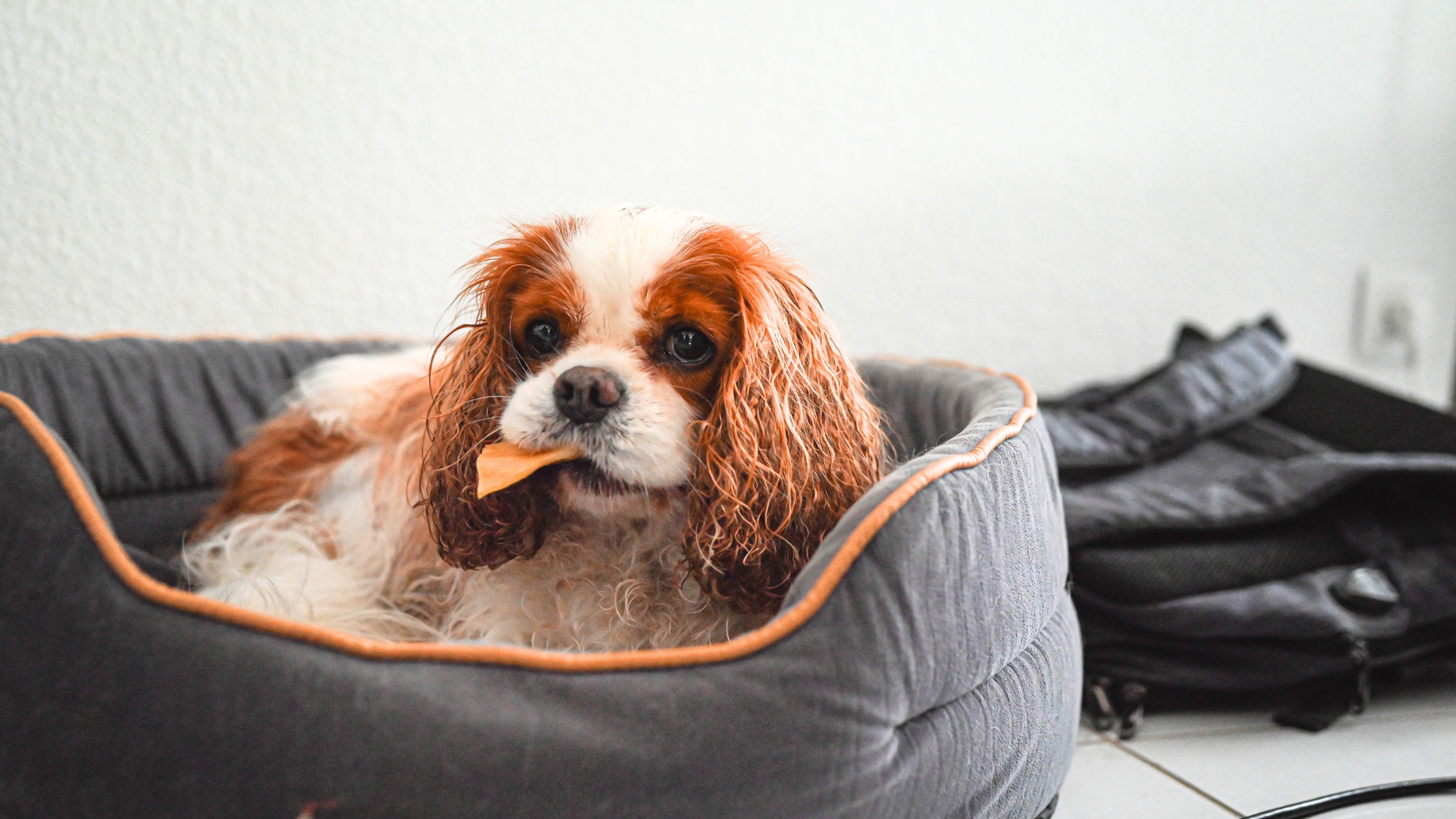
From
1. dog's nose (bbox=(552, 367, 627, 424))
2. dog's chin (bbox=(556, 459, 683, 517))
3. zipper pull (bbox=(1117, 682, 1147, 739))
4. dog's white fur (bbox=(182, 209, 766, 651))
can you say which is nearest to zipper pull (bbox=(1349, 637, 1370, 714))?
zipper pull (bbox=(1117, 682, 1147, 739))

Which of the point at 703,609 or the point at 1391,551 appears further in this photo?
the point at 1391,551

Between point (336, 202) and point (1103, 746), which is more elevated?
point (336, 202)

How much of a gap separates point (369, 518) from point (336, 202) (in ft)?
2.86

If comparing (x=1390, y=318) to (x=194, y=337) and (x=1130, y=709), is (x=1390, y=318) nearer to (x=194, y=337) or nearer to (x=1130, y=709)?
(x=1130, y=709)

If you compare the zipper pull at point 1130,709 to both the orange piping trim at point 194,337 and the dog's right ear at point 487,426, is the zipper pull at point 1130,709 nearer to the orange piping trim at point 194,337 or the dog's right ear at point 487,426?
the dog's right ear at point 487,426

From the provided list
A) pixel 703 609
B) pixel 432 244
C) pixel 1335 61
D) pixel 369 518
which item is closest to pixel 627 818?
pixel 703 609

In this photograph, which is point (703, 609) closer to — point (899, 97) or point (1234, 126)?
point (899, 97)

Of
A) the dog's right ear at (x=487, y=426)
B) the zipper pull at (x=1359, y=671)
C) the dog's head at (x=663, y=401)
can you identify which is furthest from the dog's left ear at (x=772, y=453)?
the zipper pull at (x=1359, y=671)

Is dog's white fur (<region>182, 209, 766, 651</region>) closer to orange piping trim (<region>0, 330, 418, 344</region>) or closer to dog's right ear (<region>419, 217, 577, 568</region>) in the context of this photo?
dog's right ear (<region>419, 217, 577, 568</region>)

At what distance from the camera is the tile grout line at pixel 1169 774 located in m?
1.19

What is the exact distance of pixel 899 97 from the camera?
95.0 inches

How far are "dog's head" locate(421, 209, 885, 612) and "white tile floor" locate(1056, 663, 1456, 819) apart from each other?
1.71 ft

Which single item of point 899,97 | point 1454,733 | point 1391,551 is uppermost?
point 899,97

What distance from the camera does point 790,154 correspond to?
2.34 metres
